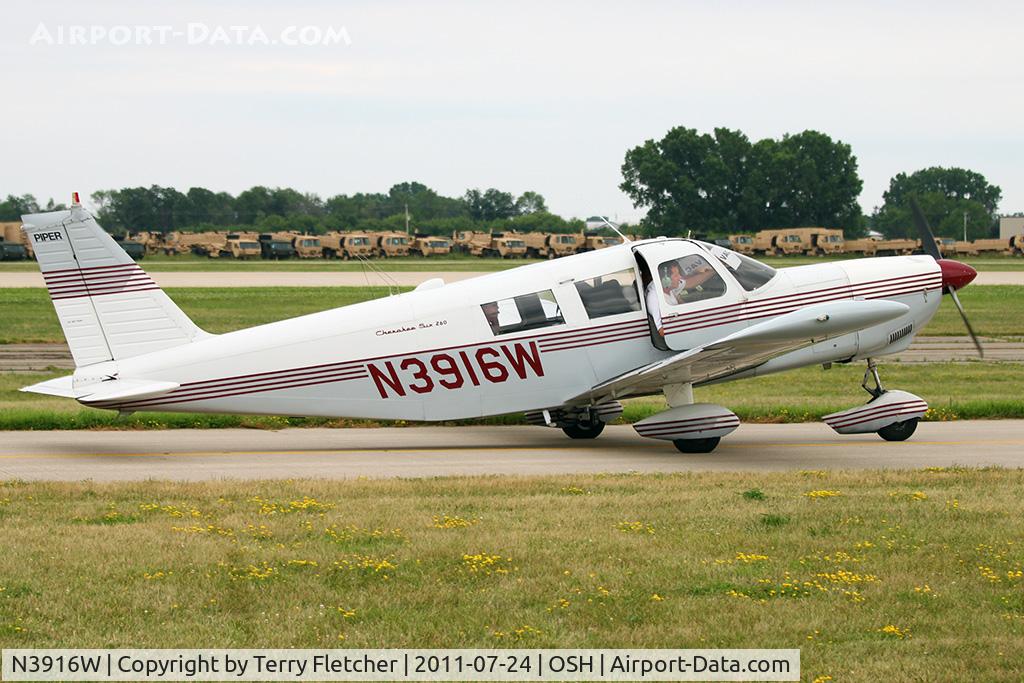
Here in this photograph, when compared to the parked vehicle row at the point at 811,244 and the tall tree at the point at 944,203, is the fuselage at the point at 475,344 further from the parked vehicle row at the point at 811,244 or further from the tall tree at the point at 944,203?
the tall tree at the point at 944,203

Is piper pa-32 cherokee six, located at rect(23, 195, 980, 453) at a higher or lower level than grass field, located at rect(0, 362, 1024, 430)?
higher

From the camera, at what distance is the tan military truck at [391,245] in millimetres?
94688

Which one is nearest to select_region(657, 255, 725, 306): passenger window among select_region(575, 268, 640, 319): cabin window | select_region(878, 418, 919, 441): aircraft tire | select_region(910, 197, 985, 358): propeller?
select_region(575, 268, 640, 319): cabin window

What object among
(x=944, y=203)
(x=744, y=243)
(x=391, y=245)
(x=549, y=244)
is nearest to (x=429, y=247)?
(x=391, y=245)

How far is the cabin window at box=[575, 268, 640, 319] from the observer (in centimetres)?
1512

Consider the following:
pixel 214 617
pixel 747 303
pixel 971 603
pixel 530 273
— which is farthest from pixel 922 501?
pixel 214 617

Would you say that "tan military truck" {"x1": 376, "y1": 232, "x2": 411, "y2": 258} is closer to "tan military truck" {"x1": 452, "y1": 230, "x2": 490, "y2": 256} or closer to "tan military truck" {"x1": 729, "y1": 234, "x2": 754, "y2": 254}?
"tan military truck" {"x1": 452, "y1": 230, "x2": 490, "y2": 256}

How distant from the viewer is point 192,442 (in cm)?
1590

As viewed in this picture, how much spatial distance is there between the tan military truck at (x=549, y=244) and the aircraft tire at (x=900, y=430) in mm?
75756

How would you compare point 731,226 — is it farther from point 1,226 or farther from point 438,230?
point 1,226

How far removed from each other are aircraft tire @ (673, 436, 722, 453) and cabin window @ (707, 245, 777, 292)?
188 cm

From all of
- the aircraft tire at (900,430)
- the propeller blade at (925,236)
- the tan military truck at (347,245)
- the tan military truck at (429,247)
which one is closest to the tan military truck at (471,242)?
the tan military truck at (429,247)

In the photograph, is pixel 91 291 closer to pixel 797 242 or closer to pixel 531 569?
pixel 531 569
